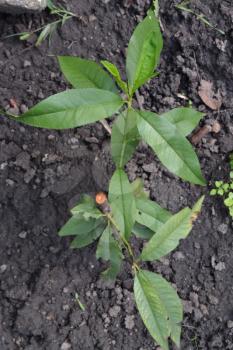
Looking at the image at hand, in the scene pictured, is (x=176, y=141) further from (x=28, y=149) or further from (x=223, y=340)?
(x=223, y=340)

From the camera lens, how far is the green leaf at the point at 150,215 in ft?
5.86

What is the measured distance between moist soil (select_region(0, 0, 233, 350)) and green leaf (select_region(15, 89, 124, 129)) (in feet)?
1.99

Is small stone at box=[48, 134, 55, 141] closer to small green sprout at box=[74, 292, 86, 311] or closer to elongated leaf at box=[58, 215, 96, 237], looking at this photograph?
elongated leaf at box=[58, 215, 96, 237]

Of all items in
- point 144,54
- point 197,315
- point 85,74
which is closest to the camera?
point 144,54

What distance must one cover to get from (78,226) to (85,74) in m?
0.55

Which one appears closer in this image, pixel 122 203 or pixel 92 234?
pixel 122 203

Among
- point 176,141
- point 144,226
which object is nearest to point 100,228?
point 144,226

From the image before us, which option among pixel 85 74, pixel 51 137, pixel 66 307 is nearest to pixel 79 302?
pixel 66 307

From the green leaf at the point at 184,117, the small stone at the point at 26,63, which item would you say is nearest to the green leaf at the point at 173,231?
the green leaf at the point at 184,117

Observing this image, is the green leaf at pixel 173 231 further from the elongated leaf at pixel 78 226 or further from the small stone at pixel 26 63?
the small stone at pixel 26 63

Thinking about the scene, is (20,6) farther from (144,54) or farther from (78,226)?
(78,226)

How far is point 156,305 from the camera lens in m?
1.59

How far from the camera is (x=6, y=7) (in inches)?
83.4

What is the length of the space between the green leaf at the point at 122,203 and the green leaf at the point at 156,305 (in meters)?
0.18
